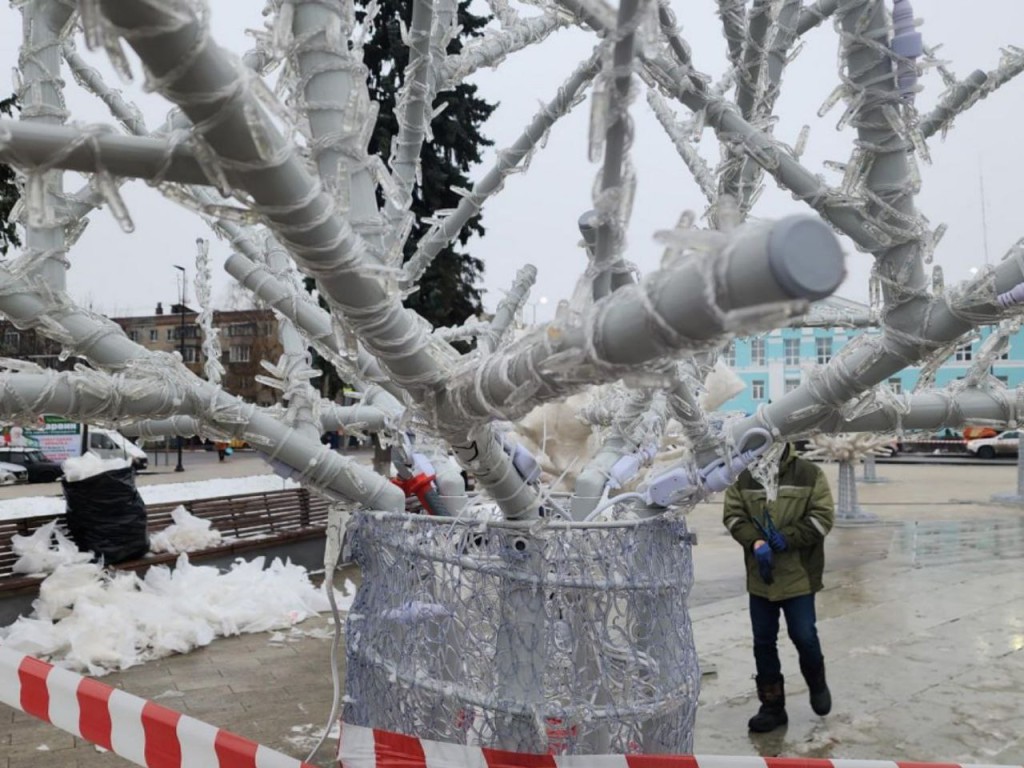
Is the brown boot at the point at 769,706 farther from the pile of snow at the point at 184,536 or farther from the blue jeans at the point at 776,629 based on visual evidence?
the pile of snow at the point at 184,536

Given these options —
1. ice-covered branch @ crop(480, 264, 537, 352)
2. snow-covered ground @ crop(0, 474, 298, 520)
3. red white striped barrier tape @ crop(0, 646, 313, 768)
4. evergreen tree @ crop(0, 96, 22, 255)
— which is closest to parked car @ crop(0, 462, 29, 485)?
evergreen tree @ crop(0, 96, 22, 255)

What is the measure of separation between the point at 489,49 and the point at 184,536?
6395 mm

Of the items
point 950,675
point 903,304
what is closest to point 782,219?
point 903,304

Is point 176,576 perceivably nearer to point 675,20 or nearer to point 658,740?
point 658,740

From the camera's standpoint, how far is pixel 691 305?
121cm

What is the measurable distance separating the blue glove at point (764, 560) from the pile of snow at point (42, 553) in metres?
5.22

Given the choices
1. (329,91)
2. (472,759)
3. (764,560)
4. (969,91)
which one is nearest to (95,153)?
(329,91)

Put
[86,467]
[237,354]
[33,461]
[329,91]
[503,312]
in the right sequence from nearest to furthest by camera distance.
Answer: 1. [329,91]
2. [503,312]
3. [86,467]
4. [33,461]
5. [237,354]

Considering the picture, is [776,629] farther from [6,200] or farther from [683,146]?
[6,200]

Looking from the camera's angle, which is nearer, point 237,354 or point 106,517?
point 106,517

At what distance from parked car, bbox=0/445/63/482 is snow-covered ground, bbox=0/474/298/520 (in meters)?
15.6

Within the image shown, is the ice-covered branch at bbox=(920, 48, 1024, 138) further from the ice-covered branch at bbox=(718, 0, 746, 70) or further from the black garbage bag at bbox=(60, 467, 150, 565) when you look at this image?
Result: the black garbage bag at bbox=(60, 467, 150, 565)

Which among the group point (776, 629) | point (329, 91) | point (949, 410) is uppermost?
point (329, 91)

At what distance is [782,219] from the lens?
1108 mm
